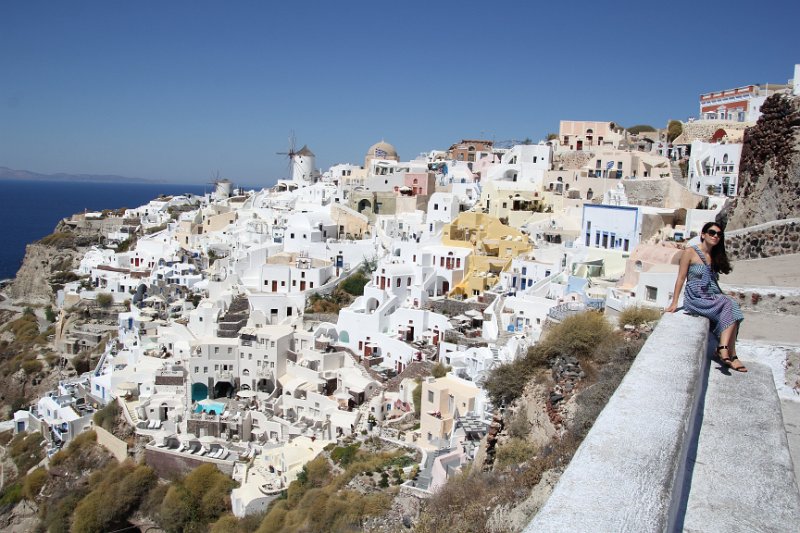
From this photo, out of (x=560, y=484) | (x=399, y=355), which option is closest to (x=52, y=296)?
(x=399, y=355)

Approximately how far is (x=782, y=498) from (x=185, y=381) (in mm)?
19689

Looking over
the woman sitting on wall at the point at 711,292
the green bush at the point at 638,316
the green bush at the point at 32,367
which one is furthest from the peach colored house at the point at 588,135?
the woman sitting on wall at the point at 711,292

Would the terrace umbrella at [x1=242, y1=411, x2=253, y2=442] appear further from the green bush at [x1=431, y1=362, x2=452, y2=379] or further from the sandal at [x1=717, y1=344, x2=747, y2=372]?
the sandal at [x1=717, y1=344, x2=747, y2=372]

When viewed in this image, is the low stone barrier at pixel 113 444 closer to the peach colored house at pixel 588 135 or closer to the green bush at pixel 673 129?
the peach colored house at pixel 588 135

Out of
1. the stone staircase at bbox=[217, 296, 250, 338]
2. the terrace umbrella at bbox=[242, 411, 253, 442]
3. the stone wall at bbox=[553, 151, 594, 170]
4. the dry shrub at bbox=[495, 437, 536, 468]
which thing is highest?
the stone wall at bbox=[553, 151, 594, 170]

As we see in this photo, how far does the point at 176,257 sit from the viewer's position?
30797mm

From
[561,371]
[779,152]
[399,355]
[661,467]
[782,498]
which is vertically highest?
[779,152]

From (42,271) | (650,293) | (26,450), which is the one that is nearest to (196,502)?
(26,450)

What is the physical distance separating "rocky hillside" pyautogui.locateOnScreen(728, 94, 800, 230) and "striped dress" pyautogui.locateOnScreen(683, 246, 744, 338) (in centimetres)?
614

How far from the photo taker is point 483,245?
22.9m

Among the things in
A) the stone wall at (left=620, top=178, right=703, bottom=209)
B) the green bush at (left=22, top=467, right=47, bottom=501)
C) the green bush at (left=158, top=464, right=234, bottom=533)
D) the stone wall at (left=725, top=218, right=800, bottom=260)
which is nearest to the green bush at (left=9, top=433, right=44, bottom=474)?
the green bush at (left=22, top=467, right=47, bottom=501)

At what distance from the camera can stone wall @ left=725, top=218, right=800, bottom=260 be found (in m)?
7.70

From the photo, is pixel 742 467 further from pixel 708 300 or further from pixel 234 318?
pixel 234 318

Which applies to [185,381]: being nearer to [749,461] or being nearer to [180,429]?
[180,429]
